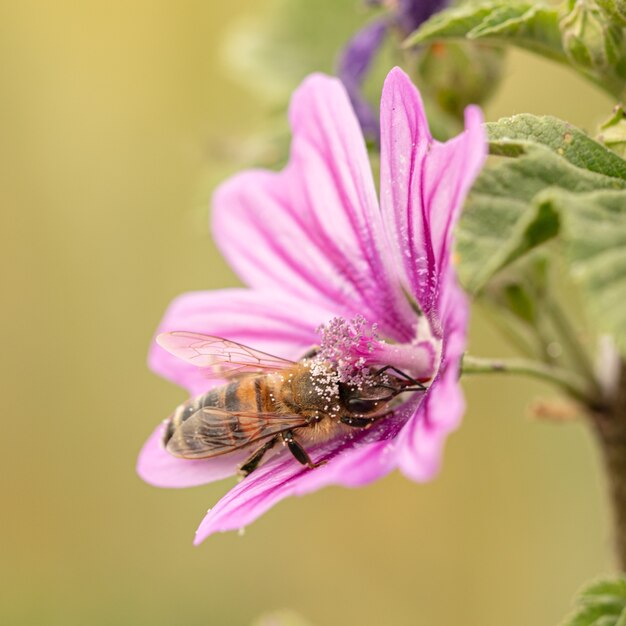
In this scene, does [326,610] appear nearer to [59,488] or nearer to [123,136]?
[59,488]

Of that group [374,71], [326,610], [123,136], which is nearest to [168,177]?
[123,136]

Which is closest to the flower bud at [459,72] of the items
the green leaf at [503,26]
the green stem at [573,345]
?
the green leaf at [503,26]

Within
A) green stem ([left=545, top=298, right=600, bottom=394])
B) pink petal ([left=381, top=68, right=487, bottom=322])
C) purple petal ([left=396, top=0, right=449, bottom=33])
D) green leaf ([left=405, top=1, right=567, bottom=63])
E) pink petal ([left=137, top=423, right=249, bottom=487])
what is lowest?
green stem ([left=545, top=298, right=600, bottom=394])

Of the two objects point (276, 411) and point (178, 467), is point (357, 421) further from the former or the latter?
point (178, 467)

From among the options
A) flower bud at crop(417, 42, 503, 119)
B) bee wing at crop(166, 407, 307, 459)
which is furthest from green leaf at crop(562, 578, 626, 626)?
flower bud at crop(417, 42, 503, 119)

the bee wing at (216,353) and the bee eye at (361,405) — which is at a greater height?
the bee wing at (216,353)

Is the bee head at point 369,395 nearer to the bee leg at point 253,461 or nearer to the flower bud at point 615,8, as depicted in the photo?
the bee leg at point 253,461

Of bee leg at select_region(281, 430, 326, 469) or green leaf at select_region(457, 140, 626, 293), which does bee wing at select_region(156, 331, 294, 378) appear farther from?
green leaf at select_region(457, 140, 626, 293)

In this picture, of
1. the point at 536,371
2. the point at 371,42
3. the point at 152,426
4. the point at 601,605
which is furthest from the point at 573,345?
the point at 152,426
